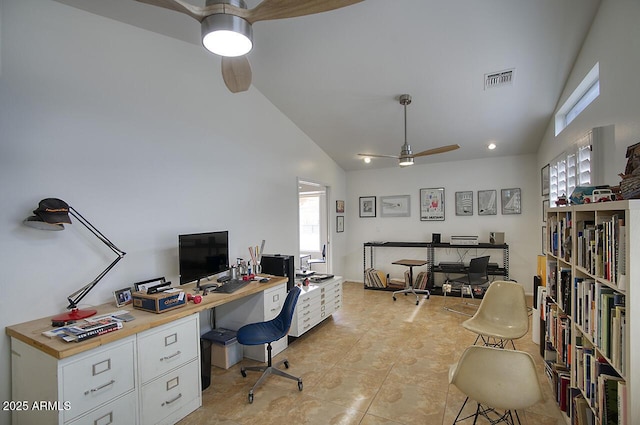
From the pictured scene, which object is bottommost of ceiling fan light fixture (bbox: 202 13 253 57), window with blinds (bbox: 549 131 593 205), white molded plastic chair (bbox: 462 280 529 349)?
white molded plastic chair (bbox: 462 280 529 349)

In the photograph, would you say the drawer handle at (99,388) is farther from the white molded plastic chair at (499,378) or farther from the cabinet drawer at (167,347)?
the white molded plastic chair at (499,378)

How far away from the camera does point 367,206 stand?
6.72 metres

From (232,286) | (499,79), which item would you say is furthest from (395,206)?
(232,286)

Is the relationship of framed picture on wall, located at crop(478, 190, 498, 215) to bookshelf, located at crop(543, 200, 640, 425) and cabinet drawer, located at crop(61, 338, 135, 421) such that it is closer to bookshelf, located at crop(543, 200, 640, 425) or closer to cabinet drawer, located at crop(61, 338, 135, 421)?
bookshelf, located at crop(543, 200, 640, 425)

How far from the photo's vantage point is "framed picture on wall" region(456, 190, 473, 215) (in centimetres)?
583

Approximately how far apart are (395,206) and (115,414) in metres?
5.56

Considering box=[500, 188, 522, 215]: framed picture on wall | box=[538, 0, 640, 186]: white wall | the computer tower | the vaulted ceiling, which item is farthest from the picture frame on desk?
box=[500, 188, 522, 215]: framed picture on wall

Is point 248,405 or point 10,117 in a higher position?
point 10,117

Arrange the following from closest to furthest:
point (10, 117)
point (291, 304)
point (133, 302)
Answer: point (10, 117) < point (133, 302) < point (291, 304)

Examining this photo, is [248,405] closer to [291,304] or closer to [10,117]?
[291,304]

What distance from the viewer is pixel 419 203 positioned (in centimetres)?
624

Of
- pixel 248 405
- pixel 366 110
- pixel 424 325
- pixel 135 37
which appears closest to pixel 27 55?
pixel 135 37

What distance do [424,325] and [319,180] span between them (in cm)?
Answer: 291

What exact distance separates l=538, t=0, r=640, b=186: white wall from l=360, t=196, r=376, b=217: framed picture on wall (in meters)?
4.08
